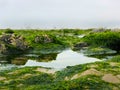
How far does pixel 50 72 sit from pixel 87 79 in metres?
4.85

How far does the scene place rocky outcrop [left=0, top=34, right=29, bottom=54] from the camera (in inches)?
1878

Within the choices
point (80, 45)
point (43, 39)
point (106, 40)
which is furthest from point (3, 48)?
point (106, 40)

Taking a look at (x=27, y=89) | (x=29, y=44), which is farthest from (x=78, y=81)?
(x=29, y=44)

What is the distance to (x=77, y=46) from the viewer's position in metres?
55.0

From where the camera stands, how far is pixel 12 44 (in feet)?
163

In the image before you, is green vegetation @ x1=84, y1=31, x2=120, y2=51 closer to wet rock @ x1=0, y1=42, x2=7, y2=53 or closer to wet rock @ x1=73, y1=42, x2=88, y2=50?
wet rock @ x1=73, y1=42, x2=88, y2=50

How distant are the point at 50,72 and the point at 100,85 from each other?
5.74 m

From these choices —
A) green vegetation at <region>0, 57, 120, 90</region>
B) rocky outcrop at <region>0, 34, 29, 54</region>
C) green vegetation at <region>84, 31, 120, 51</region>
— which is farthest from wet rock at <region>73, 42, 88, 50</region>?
green vegetation at <region>0, 57, 120, 90</region>

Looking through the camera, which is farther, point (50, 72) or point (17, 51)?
point (17, 51)

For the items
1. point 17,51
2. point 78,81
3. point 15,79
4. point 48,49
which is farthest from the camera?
point 48,49

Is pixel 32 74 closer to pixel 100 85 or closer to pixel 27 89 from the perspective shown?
pixel 27 89

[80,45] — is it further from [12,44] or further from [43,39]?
[12,44]

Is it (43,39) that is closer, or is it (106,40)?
(106,40)

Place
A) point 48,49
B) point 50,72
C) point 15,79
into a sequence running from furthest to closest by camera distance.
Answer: point 48,49
point 50,72
point 15,79
